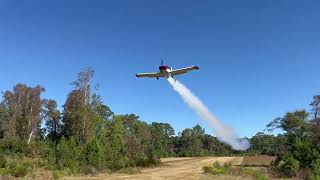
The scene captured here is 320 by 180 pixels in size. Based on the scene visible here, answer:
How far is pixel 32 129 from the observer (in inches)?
3152

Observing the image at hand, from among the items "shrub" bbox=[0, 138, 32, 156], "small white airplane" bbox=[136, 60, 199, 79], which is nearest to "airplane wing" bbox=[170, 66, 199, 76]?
"small white airplane" bbox=[136, 60, 199, 79]

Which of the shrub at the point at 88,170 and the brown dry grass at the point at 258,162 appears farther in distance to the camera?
the brown dry grass at the point at 258,162

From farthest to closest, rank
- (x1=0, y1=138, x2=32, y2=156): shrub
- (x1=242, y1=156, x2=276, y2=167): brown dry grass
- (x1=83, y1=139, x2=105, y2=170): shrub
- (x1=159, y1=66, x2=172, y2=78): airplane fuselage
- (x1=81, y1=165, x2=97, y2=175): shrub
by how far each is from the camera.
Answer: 1. (x1=242, y1=156, x2=276, y2=167): brown dry grass
2. (x1=0, y1=138, x2=32, y2=156): shrub
3. (x1=83, y1=139, x2=105, y2=170): shrub
4. (x1=159, y1=66, x2=172, y2=78): airplane fuselage
5. (x1=81, y1=165, x2=97, y2=175): shrub

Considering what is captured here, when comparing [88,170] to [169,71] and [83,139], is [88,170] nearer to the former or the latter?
[169,71]

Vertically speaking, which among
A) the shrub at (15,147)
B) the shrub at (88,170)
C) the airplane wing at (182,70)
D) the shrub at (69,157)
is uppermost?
the airplane wing at (182,70)

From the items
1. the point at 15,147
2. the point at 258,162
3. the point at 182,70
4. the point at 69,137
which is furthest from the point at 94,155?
the point at 258,162

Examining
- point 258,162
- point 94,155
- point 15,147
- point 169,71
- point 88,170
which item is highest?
point 169,71

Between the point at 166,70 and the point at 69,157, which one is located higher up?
the point at 166,70

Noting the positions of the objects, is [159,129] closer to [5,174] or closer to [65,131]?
[65,131]

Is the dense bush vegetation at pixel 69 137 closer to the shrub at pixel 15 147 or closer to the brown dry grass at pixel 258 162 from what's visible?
the shrub at pixel 15 147

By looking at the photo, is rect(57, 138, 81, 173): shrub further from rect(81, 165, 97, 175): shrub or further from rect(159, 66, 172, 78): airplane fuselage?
Result: rect(159, 66, 172, 78): airplane fuselage

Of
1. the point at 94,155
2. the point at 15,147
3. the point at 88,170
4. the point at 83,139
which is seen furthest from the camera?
the point at 83,139

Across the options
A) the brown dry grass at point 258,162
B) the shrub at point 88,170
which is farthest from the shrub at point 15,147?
the brown dry grass at point 258,162

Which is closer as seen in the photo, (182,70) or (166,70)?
(182,70)
